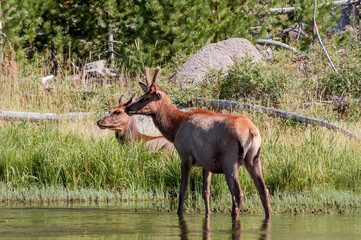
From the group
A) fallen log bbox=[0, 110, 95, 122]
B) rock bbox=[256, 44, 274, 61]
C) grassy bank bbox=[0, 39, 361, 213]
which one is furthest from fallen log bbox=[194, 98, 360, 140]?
fallen log bbox=[0, 110, 95, 122]

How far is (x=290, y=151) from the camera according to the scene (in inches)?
411

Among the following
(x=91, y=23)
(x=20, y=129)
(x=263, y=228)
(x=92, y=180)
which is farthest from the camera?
(x=91, y=23)

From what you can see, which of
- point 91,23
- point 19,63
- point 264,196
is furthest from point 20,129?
point 91,23

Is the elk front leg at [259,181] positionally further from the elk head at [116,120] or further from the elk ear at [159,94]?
the elk head at [116,120]

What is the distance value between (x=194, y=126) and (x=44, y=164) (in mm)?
3356

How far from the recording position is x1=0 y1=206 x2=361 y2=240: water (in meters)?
6.39

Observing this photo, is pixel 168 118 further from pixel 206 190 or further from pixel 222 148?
pixel 222 148

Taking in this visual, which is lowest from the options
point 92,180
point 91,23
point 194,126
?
point 92,180

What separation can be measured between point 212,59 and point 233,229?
491 inches

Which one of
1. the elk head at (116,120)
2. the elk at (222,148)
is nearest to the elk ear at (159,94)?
the elk at (222,148)

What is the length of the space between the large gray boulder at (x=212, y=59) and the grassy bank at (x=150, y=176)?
22.8 ft

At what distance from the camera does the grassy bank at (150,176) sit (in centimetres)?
914

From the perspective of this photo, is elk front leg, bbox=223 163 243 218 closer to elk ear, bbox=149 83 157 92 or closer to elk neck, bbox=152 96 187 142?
elk neck, bbox=152 96 187 142

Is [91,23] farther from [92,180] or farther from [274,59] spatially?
[92,180]
